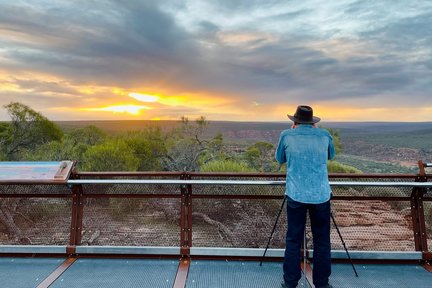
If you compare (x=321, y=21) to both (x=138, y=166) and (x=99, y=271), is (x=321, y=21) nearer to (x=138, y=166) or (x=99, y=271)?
(x=138, y=166)

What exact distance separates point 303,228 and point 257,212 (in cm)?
110

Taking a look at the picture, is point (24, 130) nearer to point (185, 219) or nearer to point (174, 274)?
point (185, 219)

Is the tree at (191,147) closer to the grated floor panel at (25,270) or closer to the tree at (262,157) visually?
the tree at (262,157)

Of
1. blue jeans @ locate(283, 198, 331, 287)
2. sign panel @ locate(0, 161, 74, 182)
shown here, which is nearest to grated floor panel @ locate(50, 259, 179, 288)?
sign panel @ locate(0, 161, 74, 182)

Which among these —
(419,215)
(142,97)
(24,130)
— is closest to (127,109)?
(142,97)

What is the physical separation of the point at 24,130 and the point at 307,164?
1865 centimetres

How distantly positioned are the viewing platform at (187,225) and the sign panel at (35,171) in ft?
0.07

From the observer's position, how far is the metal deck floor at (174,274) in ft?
10.9

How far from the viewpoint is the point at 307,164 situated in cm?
309

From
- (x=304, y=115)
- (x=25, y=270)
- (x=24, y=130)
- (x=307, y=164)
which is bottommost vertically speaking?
(x=25, y=270)

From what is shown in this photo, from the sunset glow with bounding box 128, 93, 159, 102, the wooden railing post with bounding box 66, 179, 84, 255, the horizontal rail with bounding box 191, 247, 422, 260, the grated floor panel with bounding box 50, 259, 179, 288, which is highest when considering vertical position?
the sunset glow with bounding box 128, 93, 159, 102

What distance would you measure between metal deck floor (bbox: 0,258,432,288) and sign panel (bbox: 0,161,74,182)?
0.95 meters

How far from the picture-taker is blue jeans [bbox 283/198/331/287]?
3135 millimetres

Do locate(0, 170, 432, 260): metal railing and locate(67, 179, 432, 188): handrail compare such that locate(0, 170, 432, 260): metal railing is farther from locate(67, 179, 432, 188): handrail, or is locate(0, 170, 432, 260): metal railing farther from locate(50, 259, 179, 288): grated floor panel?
locate(50, 259, 179, 288): grated floor panel
